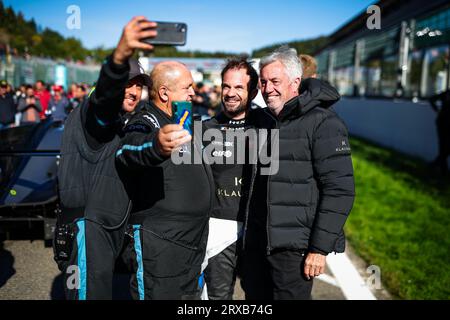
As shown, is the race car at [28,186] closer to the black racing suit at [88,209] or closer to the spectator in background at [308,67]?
the black racing suit at [88,209]

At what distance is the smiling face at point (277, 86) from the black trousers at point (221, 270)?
108 centimetres

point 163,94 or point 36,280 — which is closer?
point 163,94

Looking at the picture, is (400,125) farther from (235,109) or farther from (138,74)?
(138,74)

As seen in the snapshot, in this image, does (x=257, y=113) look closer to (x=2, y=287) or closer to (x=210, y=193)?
(x=210, y=193)

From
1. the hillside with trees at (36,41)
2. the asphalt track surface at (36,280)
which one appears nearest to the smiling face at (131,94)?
the asphalt track surface at (36,280)

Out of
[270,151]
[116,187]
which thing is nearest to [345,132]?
[270,151]

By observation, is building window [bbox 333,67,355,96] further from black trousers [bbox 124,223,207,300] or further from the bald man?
black trousers [bbox 124,223,207,300]

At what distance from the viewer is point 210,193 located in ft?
8.43

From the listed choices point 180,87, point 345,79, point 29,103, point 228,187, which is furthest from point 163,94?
point 345,79

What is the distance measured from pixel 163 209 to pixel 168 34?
1.03 meters

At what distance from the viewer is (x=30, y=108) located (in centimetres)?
1275

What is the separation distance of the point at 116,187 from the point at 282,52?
1.33 metres

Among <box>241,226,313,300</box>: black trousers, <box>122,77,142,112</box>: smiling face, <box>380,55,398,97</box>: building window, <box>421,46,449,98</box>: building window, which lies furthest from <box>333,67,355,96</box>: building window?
<box>122,77,142,112</box>: smiling face

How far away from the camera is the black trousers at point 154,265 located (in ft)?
7.82
